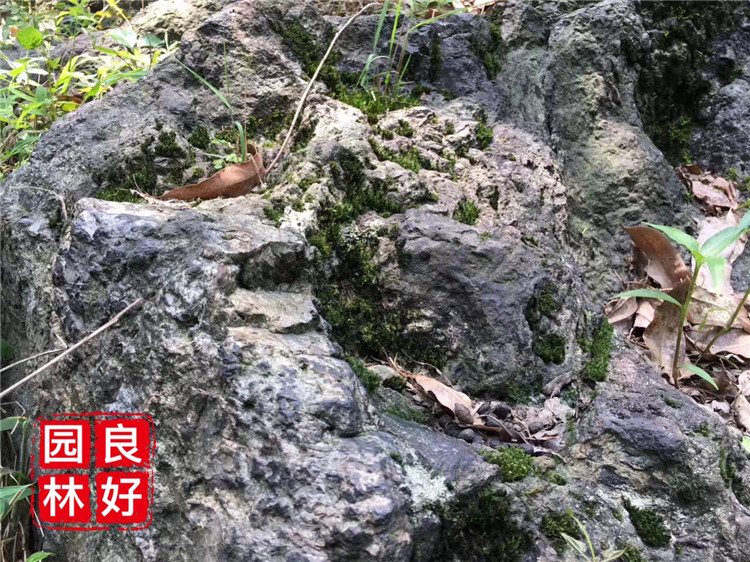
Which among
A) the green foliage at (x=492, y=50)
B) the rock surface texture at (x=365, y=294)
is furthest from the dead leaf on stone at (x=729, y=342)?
the green foliage at (x=492, y=50)

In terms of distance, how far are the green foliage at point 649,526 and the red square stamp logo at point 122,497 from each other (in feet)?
4.19

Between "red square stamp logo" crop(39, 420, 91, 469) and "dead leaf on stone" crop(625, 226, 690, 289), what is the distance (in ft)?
6.92

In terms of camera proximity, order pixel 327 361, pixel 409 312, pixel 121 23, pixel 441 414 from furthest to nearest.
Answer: pixel 121 23
pixel 409 312
pixel 441 414
pixel 327 361

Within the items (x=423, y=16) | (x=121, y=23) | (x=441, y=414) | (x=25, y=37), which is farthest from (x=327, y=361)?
(x=121, y=23)

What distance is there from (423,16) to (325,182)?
138cm

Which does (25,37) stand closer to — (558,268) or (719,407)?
(558,268)

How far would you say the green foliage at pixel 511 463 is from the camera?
1676 millimetres

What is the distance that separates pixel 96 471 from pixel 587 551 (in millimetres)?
1311

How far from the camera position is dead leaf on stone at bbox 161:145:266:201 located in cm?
212

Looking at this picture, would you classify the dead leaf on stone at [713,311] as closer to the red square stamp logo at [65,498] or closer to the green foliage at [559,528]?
the green foliage at [559,528]

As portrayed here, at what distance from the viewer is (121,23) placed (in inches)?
160

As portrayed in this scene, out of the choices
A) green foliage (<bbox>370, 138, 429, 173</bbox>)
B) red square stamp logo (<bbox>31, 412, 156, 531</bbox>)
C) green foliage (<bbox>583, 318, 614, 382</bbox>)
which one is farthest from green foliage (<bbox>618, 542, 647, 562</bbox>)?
green foliage (<bbox>370, 138, 429, 173</bbox>)

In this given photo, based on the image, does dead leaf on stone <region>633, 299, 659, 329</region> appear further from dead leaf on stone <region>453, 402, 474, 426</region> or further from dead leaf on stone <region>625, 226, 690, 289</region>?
dead leaf on stone <region>453, 402, 474, 426</region>

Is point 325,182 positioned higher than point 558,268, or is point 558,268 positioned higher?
point 325,182
